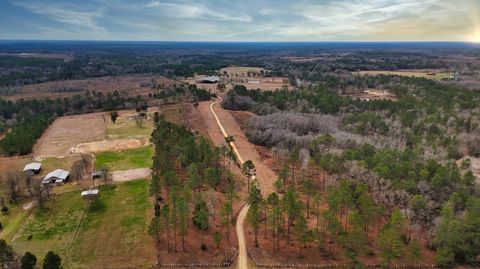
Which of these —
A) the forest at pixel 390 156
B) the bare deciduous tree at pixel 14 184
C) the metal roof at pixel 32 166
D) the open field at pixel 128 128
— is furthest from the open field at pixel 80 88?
the bare deciduous tree at pixel 14 184

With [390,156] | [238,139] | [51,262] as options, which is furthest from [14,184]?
[390,156]

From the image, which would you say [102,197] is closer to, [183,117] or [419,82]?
[183,117]

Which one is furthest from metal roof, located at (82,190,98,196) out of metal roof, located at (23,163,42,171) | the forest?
the forest

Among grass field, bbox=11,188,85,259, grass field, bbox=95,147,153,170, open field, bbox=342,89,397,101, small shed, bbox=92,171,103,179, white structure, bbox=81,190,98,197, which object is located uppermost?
open field, bbox=342,89,397,101

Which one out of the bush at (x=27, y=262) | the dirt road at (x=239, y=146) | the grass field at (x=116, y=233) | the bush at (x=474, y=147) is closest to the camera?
the bush at (x=27, y=262)

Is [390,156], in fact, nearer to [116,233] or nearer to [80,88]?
[116,233]

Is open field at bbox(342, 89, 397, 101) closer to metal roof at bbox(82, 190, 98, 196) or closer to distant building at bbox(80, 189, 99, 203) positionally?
metal roof at bbox(82, 190, 98, 196)

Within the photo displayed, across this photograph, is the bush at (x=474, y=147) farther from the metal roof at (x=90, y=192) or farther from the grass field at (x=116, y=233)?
the metal roof at (x=90, y=192)
